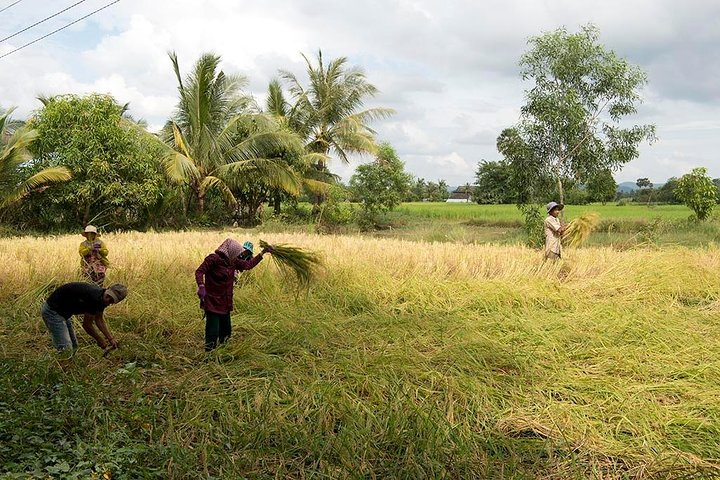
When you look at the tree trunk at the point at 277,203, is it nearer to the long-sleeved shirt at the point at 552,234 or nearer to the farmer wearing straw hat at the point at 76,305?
→ the long-sleeved shirt at the point at 552,234

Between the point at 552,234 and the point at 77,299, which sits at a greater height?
the point at 552,234

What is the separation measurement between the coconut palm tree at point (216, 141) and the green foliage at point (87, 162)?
103 cm

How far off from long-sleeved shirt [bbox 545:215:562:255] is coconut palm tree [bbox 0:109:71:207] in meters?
13.2

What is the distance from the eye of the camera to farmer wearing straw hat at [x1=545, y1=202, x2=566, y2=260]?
26.2ft

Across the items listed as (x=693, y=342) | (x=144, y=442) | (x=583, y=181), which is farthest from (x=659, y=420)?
(x=583, y=181)

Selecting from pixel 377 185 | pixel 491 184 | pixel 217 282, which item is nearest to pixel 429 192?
pixel 491 184

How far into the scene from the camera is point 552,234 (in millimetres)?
8219

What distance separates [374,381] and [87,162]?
14.5m

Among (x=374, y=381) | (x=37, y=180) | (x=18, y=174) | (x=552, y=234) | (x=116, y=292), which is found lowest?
(x=374, y=381)

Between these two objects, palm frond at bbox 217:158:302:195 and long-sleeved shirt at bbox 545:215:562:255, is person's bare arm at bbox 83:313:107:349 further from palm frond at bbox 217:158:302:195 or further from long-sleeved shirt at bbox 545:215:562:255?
palm frond at bbox 217:158:302:195

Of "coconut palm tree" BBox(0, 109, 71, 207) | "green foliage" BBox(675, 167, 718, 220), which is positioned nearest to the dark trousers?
"coconut palm tree" BBox(0, 109, 71, 207)

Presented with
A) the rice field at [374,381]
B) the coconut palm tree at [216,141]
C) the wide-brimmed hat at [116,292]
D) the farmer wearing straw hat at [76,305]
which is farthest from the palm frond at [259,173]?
the wide-brimmed hat at [116,292]

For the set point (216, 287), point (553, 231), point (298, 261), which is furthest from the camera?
point (553, 231)

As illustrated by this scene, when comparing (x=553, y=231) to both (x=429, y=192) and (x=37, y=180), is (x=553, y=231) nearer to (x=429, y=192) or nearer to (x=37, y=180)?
(x=37, y=180)
